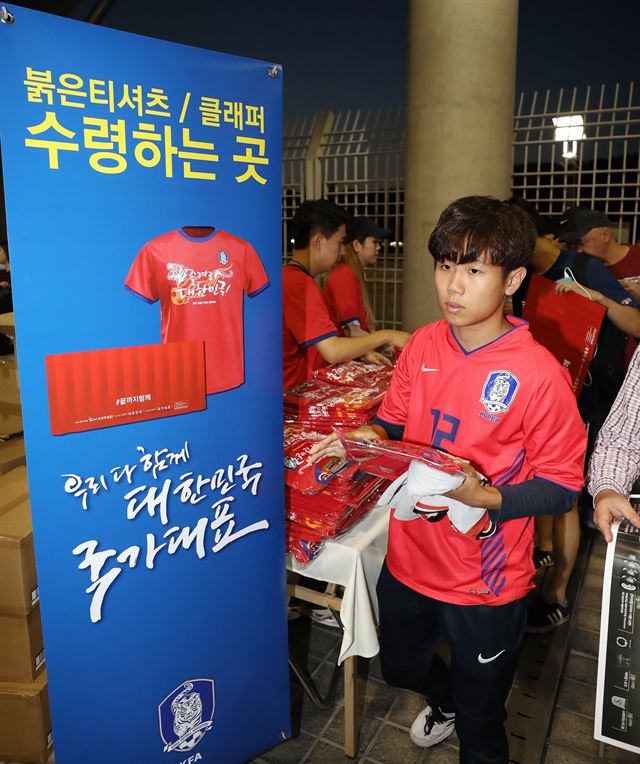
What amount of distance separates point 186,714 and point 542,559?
2.03m

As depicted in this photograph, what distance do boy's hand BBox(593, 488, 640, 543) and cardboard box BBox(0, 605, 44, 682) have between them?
5.28 feet

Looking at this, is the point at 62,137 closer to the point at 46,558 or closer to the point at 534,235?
the point at 46,558

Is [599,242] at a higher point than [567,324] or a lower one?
higher

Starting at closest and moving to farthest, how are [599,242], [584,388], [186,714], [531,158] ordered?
[186,714] < [584,388] < [599,242] < [531,158]

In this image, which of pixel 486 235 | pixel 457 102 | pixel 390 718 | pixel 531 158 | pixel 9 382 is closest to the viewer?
pixel 486 235

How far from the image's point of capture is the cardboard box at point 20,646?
1791 millimetres

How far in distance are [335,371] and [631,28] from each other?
18.3 metres

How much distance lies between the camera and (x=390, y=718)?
2.11 meters

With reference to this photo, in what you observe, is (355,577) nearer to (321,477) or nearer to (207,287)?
(321,477)

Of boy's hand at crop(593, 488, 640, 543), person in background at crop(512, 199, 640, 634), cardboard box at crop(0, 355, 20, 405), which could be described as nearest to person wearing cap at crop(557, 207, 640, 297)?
person in background at crop(512, 199, 640, 634)

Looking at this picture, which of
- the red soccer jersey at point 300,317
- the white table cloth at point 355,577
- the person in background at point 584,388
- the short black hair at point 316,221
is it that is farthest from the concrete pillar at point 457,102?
the white table cloth at point 355,577

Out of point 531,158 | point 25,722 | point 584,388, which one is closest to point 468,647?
point 25,722

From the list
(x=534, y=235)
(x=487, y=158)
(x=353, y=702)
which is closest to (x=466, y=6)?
(x=487, y=158)

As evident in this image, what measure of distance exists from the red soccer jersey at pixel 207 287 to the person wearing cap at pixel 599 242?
7.63 ft
